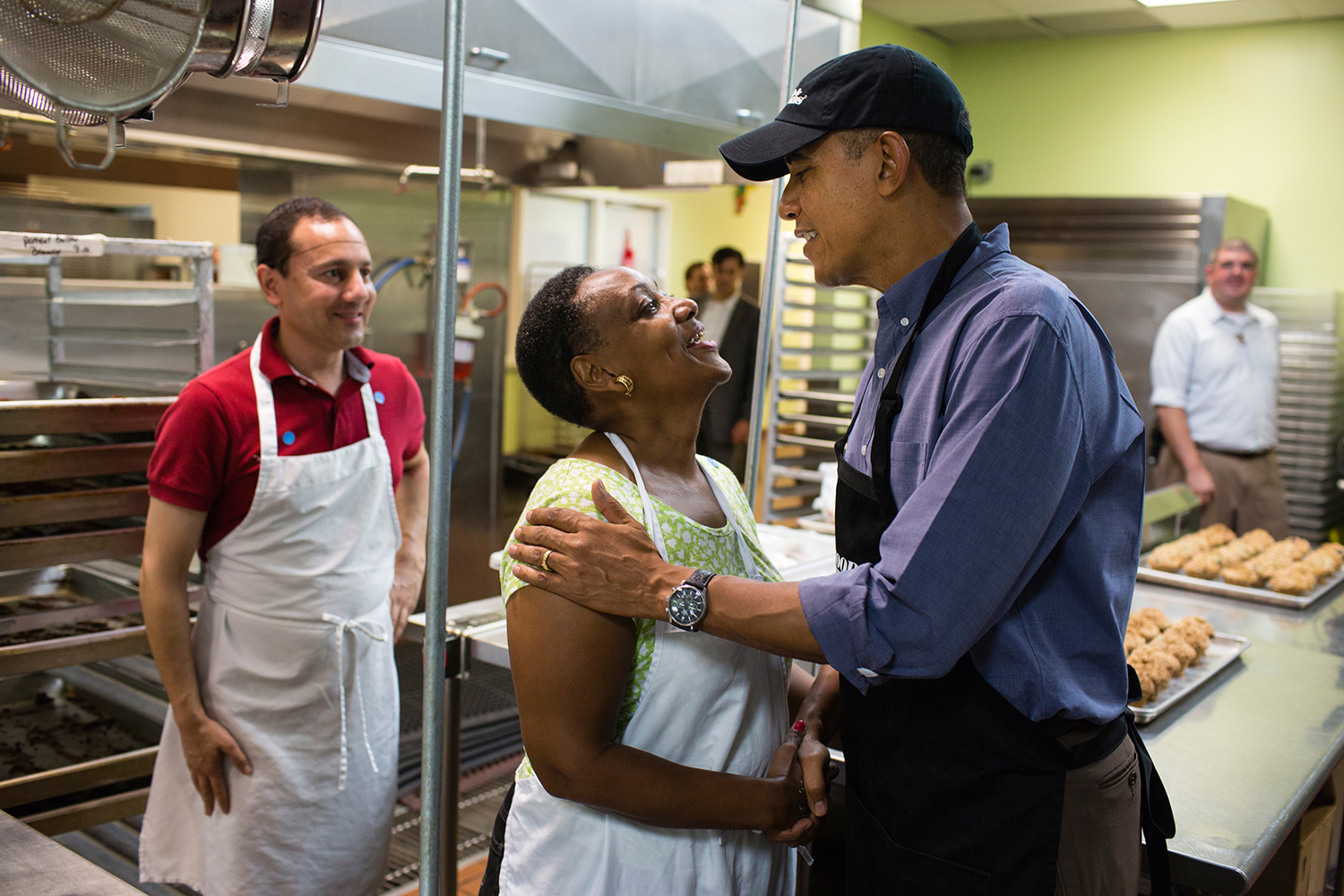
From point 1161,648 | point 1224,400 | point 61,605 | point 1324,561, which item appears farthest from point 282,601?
point 1224,400

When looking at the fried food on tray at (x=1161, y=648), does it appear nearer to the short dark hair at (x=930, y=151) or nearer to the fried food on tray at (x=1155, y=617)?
the fried food on tray at (x=1155, y=617)

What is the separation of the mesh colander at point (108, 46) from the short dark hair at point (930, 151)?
746 millimetres

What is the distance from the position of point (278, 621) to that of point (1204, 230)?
5447 mm

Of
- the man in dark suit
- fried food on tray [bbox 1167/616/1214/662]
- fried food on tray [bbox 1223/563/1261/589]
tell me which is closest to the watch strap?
fried food on tray [bbox 1167/616/1214/662]

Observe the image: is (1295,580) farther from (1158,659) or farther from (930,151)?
(930,151)

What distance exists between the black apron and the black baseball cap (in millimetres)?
158

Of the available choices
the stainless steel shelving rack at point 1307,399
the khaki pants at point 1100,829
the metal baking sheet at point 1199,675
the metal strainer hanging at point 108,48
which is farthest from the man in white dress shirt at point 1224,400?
the metal strainer hanging at point 108,48

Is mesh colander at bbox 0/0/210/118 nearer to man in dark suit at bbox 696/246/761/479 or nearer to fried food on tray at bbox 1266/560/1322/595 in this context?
fried food on tray at bbox 1266/560/1322/595

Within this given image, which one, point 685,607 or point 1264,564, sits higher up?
point 685,607

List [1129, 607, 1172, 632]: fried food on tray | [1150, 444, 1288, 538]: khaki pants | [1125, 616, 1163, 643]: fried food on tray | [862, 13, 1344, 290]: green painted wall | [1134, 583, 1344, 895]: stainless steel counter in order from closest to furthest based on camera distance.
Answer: [1134, 583, 1344, 895]: stainless steel counter, [1125, 616, 1163, 643]: fried food on tray, [1129, 607, 1172, 632]: fried food on tray, [1150, 444, 1288, 538]: khaki pants, [862, 13, 1344, 290]: green painted wall

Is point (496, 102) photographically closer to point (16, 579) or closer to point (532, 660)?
point (16, 579)

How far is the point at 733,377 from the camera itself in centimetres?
556

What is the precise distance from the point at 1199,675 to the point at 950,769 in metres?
1.28

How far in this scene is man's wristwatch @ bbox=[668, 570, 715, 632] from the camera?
4.04ft
